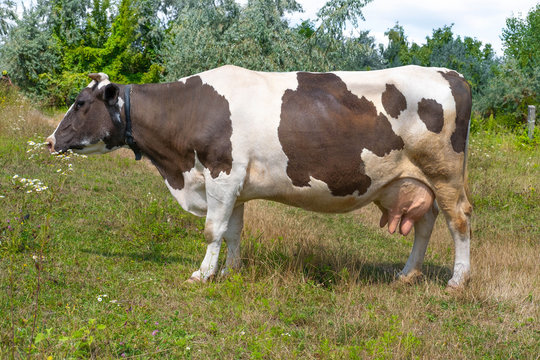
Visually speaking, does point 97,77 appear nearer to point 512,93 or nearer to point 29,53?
point 512,93

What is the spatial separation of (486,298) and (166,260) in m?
3.39

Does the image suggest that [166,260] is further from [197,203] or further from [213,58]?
[213,58]

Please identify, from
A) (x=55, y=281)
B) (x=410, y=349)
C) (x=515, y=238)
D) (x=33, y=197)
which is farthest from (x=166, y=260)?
(x=515, y=238)

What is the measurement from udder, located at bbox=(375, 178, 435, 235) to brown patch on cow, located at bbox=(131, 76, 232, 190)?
1698 mm

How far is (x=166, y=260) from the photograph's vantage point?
20.4ft

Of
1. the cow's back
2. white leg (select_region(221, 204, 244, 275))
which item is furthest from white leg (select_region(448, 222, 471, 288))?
white leg (select_region(221, 204, 244, 275))

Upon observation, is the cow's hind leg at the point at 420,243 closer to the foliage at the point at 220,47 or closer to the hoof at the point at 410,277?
the hoof at the point at 410,277

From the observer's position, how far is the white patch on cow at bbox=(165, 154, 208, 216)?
5570 mm

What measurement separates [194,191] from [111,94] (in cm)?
132

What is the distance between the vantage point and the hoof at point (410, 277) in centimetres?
597

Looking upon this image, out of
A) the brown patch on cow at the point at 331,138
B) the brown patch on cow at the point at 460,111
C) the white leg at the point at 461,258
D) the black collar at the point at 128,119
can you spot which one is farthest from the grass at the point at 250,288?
the brown patch on cow at the point at 460,111

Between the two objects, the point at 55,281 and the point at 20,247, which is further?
the point at 20,247

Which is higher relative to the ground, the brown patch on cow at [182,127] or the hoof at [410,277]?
the brown patch on cow at [182,127]

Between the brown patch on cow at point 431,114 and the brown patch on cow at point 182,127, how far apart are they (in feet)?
6.23
